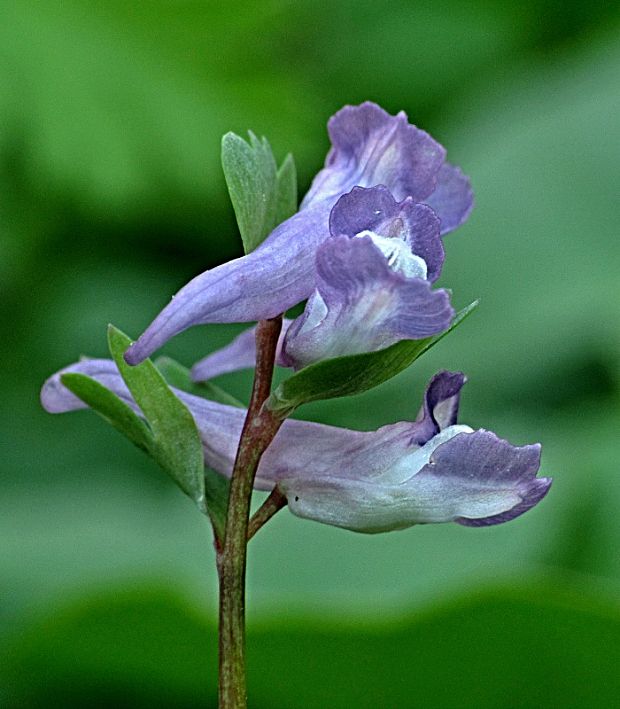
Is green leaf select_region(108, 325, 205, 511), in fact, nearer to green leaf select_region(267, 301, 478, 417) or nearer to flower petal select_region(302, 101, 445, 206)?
green leaf select_region(267, 301, 478, 417)

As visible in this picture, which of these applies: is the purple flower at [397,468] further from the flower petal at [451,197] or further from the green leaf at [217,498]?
the flower petal at [451,197]

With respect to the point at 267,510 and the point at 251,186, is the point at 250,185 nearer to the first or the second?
the point at 251,186

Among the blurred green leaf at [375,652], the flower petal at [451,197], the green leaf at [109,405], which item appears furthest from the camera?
the blurred green leaf at [375,652]

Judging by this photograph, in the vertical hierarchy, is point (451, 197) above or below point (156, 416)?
above

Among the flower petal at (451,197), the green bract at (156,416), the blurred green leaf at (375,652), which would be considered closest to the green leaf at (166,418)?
the green bract at (156,416)

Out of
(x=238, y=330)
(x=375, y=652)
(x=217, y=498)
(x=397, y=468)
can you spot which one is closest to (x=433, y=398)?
(x=397, y=468)
